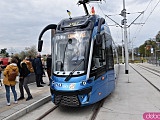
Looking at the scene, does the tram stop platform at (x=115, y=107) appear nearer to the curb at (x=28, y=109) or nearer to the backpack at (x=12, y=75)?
the curb at (x=28, y=109)

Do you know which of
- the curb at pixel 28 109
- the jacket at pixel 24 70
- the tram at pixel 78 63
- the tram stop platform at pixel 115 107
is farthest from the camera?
the jacket at pixel 24 70

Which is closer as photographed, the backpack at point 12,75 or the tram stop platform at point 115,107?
the tram stop platform at point 115,107

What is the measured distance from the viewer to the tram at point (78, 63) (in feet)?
20.8

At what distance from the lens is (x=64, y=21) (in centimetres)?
783

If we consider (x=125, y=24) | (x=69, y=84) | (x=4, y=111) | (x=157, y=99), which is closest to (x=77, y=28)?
(x=69, y=84)

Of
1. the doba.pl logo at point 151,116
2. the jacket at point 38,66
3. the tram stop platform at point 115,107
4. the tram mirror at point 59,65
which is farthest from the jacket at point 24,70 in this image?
the doba.pl logo at point 151,116

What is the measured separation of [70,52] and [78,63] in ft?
1.73

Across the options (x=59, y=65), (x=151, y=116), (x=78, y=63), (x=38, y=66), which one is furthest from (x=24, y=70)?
(x=151, y=116)

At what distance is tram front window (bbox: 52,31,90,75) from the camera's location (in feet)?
22.2

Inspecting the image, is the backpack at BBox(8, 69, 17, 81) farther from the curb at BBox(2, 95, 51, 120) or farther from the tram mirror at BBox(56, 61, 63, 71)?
the tram mirror at BBox(56, 61, 63, 71)

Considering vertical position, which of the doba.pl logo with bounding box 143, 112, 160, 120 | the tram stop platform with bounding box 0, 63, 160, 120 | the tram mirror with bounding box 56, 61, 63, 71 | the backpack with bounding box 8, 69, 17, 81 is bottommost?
the doba.pl logo with bounding box 143, 112, 160, 120

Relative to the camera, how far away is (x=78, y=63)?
267 inches

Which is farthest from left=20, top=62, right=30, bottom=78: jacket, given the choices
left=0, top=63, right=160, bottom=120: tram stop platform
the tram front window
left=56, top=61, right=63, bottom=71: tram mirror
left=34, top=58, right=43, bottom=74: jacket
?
left=34, top=58, right=43, bottom=74: jacket

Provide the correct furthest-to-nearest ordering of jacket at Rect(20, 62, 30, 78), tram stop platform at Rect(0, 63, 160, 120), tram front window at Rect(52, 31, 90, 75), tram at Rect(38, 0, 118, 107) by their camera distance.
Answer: jacket at Rect(20, 62, 30, 78)
tram front window at Rect(52, 31, 90, 75)
tram at Rect(38, 0, 118, 107)
tram stop platform at Rect(0, 63, 160, 120)
